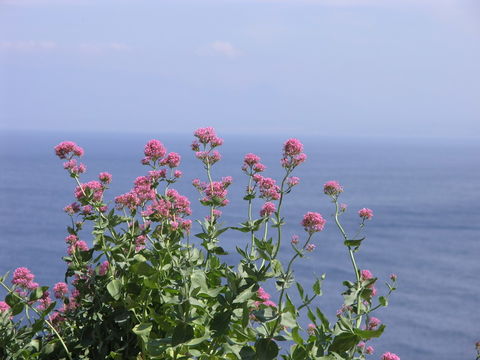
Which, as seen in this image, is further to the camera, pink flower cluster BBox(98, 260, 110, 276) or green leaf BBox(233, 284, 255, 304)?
pink flower cluster BBox(98, 260, 110, 276)

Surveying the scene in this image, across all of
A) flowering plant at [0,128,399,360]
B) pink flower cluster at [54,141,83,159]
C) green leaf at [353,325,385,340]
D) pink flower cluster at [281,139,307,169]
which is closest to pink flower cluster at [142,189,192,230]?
flowering plant at [0,128,399,360]

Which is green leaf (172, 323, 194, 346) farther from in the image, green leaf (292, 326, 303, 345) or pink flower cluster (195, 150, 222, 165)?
pink flower cluster (195, 150, 222, 165)

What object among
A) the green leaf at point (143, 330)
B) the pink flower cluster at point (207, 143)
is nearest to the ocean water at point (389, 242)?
the pink flower cluster at point (207, 143)

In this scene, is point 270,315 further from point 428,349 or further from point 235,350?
point 428,349

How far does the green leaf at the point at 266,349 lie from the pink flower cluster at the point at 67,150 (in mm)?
1549

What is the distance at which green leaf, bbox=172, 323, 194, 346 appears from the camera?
292 centimetres

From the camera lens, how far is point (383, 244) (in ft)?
419

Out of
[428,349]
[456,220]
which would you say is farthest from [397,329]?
[456,220]

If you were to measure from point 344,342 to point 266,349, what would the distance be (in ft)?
1.15

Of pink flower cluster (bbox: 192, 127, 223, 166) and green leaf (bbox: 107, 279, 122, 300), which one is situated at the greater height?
pink flower cluster (bbox: 192, 127, 223, 166)

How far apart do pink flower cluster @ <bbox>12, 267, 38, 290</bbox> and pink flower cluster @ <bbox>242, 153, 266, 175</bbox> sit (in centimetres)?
132

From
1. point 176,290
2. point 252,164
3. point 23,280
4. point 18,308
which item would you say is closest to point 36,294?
point 18,308

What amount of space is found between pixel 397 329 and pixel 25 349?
313 feet

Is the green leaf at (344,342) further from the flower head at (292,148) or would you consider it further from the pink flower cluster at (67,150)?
the pink flower cluster at (67,150)
